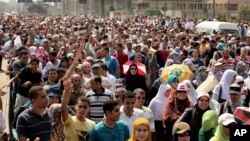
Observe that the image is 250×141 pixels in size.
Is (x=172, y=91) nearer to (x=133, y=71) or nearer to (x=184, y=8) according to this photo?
(x=133, y=71)

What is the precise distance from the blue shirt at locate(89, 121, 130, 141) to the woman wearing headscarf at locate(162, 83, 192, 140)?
6.62ft

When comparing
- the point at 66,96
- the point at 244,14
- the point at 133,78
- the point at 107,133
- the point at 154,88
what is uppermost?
the point at 66,96

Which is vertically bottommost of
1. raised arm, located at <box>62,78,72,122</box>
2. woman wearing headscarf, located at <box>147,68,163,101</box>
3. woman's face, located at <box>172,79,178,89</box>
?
woman wearing headscarf, located at <box>147,68,163,101</box>

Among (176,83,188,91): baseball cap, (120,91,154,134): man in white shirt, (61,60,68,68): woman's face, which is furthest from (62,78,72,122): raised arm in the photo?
(61,60,68,68): woman's face

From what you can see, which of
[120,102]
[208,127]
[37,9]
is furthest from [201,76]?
[37,9]

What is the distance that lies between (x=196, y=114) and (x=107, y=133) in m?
1.62

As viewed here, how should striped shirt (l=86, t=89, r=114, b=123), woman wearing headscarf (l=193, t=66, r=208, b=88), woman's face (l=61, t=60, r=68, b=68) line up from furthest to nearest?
woman's face (l=61, t=60, r=68, b=68)
woman wearing headscarf (l=193, t=66, r=208, b=88)
striped shirt (l=86, t=89, r=114, b=123)

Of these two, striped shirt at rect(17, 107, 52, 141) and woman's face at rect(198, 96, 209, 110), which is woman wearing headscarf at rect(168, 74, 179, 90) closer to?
woman's face at rect(198, 96, 209, 110)

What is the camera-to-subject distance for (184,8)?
111 m

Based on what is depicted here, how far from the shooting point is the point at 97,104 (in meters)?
8.83

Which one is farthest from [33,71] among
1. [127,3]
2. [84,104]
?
[127,3]

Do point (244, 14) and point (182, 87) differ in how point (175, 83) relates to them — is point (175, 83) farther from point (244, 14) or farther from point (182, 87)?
point (244, 14)

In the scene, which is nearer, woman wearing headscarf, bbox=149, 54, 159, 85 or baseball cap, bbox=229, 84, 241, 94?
baseball cap, bbox=229, 84, 241, 94

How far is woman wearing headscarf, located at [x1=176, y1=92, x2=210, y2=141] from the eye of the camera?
818cm
